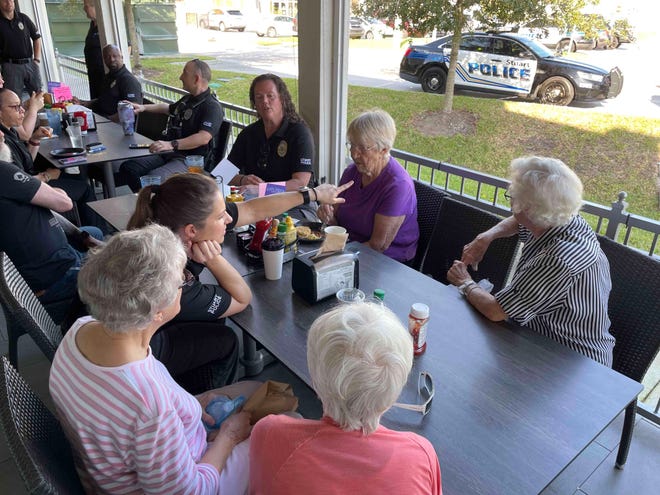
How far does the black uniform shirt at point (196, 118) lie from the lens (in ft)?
12.7

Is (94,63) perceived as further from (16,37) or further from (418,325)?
(418,325)

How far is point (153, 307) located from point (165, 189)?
650 millimetres

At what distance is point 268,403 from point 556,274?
3.45ft

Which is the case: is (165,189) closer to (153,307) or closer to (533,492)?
(153,307)

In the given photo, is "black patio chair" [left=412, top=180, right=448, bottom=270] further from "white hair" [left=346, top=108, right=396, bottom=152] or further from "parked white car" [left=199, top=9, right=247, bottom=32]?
"parked white car" [left=199, top=9, right=247, bottom=32]

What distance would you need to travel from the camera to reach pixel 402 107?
3.44 metres

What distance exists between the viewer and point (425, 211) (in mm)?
2537

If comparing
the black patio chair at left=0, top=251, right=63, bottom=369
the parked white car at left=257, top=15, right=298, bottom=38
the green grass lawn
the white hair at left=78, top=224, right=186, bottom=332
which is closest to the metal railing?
the green grass lawn

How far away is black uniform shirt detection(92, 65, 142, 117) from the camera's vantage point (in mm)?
4957

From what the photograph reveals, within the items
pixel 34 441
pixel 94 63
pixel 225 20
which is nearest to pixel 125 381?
pixel 34 441

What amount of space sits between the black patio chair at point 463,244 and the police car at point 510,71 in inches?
41.6

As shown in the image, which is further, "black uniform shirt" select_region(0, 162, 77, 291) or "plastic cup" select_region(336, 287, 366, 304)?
"black uniform shirt" select_region(0, 162, 77, 291)

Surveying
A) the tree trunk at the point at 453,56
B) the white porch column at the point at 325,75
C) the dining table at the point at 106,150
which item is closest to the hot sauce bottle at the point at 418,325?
the tree trunk at the point at 453,56

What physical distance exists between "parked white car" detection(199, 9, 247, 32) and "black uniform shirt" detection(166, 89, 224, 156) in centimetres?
172
